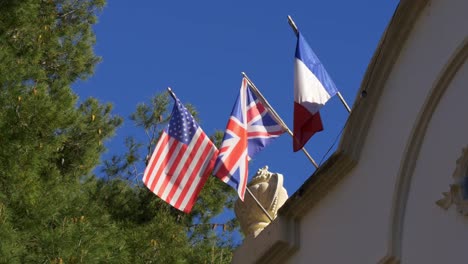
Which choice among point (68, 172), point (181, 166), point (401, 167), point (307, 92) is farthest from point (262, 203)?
point (68, 172)

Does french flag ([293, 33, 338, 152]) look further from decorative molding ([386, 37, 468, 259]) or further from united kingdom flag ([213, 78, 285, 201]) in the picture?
decorative molding ([386, 37, 468, 259])

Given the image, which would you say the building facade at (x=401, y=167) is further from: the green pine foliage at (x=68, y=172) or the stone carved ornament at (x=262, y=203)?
the green pine foliage at (x=68, y=172)

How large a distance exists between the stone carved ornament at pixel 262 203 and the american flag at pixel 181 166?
50 cm

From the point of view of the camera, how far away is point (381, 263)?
9.01 meters

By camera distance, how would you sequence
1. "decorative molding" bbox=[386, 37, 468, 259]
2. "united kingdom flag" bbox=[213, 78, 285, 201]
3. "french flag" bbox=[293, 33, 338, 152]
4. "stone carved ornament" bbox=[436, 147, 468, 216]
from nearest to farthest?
"stone carved ornament" bbox=[436, 147, 468, 216] < "decorative molding" bbox=[386, 37, 468, 259] < "french flag" bbox=[293, 33, 338, 152] < "united kingdom flag" bbox=[213, 78, 285, 201]

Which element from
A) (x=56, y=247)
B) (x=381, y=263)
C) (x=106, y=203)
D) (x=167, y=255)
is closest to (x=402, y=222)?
(x=381, y=263)

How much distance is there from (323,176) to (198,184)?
6.85ft

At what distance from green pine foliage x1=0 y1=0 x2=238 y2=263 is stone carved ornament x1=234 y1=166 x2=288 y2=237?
473cm

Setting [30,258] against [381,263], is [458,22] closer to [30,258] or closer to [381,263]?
[381,263]

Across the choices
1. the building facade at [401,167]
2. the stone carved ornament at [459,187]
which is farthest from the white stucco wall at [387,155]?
the stone carved ornament at [459,187]

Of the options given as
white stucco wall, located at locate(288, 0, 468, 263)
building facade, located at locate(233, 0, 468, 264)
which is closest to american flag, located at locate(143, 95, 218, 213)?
building facade, located at locate(233, 0, 468, 264)

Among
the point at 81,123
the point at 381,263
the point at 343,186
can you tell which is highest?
the point at 81,123

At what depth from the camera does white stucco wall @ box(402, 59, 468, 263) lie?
830 centimetres

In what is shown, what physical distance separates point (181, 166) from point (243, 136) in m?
0.68
